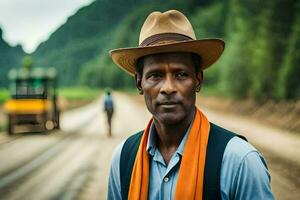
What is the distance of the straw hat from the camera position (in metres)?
2.24

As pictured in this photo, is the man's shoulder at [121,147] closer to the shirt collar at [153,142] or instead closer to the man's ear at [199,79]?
the shirt collar at [153,142]

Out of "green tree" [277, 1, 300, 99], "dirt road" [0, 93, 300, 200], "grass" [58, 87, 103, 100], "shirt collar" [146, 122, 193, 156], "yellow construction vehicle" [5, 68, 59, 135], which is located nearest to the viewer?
"shirt collar" [146, 122, 193, 156]

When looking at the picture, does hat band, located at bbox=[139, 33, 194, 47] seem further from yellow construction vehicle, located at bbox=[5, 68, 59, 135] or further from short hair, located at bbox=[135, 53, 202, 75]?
yellow construction vehicle, located at bbox=[5, 68, 59, 135]

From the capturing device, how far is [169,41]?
2309 millimetres

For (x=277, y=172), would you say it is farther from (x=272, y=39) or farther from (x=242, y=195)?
(x=272, y=39)

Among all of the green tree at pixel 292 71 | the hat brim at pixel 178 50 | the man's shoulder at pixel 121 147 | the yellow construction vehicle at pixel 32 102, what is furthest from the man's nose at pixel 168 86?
the green tree at pixel 292 71

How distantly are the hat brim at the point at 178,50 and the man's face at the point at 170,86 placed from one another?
0.13 ft

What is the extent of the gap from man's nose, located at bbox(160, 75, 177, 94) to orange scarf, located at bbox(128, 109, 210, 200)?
0.57 ft

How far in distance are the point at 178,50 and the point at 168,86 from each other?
0.17 m

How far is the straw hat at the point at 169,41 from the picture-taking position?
224 centimetres

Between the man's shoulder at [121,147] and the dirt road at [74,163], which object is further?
the dirt road at [74,163]

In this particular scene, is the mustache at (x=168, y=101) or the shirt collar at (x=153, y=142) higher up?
the mustache at (x=168, y=101)

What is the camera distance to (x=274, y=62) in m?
26.8

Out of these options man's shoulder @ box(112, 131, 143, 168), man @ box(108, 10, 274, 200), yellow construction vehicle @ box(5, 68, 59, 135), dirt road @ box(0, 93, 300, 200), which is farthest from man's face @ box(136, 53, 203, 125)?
yellow construction vehicle @ box(5, 68, 59, 135)
